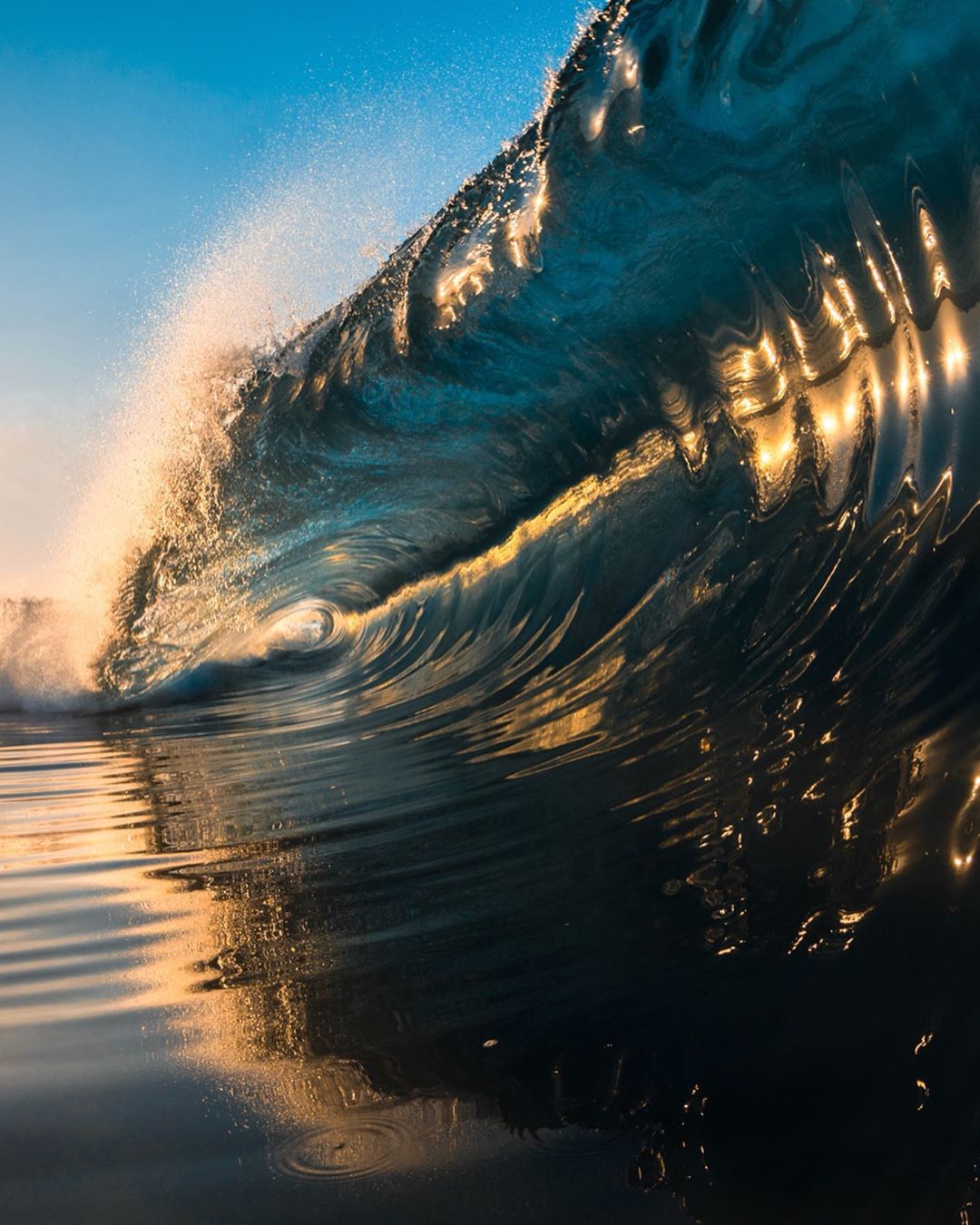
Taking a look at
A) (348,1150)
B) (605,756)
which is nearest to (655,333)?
(605,756)

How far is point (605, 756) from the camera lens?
72.9 inches

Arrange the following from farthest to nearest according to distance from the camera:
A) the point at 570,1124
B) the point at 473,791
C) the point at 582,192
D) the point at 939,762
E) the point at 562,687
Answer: the point at 582,192 → the point at 562,687 → the point at 473,791 → the point at 939,762 → the point at 570,1124

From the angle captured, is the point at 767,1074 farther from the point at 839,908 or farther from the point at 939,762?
the point at 939,762

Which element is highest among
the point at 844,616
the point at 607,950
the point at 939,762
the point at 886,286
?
the point at 886,286

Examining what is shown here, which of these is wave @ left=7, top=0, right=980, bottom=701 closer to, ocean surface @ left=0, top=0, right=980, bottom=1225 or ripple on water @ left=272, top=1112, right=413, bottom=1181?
ocean surface @ left=0, top=0, right=980, bottom=1225

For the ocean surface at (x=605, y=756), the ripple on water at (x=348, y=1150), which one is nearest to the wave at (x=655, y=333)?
the ocean surface at (x=605, y=756)

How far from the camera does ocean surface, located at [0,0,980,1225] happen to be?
2.26 ft

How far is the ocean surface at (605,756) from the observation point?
688mm

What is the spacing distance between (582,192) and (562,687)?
163cm

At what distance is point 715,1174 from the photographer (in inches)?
25.0

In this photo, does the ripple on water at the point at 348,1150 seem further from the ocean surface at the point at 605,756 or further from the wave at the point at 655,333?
the wave at the point at 655,333

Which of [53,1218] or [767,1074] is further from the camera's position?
[767,1074]

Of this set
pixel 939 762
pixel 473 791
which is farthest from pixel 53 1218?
pixel 473 791

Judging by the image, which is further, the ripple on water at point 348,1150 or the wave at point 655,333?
the wave at point 655,333
